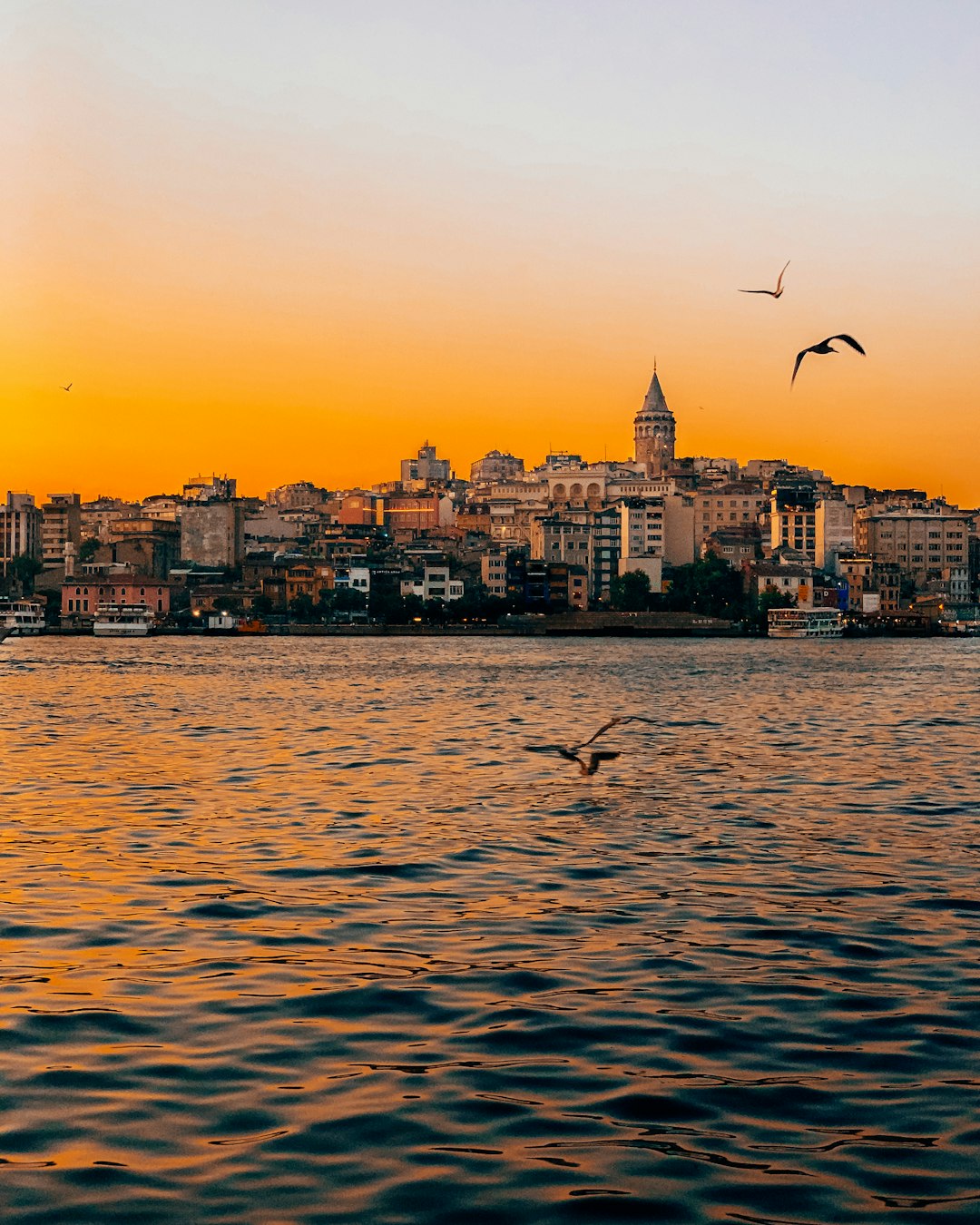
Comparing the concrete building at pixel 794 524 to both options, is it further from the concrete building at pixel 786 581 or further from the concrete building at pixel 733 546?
the concrete building at pixel 786 581

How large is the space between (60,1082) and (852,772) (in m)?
14.9

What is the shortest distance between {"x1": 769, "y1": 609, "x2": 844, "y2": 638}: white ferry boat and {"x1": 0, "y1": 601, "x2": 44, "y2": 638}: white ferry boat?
184 feet

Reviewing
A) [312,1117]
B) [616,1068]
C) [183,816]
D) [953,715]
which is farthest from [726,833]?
[953,715]

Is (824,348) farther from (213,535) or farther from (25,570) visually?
(25,570)

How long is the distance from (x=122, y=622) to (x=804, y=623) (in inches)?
2012

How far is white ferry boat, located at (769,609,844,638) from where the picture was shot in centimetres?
11844

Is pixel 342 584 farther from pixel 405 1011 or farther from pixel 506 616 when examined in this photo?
pixel 405 1011

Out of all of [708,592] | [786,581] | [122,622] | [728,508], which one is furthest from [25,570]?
[786,581]

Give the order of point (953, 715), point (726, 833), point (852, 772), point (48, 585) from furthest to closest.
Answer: point (48, 585) → point (953, 715) → point (852, 772) → point (726, 833)

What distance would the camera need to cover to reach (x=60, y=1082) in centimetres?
652

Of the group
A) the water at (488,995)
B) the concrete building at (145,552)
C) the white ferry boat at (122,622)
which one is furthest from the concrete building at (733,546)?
the water at (488,995)

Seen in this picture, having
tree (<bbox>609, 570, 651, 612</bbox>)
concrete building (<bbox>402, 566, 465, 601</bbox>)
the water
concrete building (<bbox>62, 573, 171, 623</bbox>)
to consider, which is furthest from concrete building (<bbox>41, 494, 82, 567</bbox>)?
the water

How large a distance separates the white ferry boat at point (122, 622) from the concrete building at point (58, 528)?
41521 millimetres

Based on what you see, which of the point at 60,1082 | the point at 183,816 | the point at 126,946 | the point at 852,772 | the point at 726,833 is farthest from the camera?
the point at 852,772
